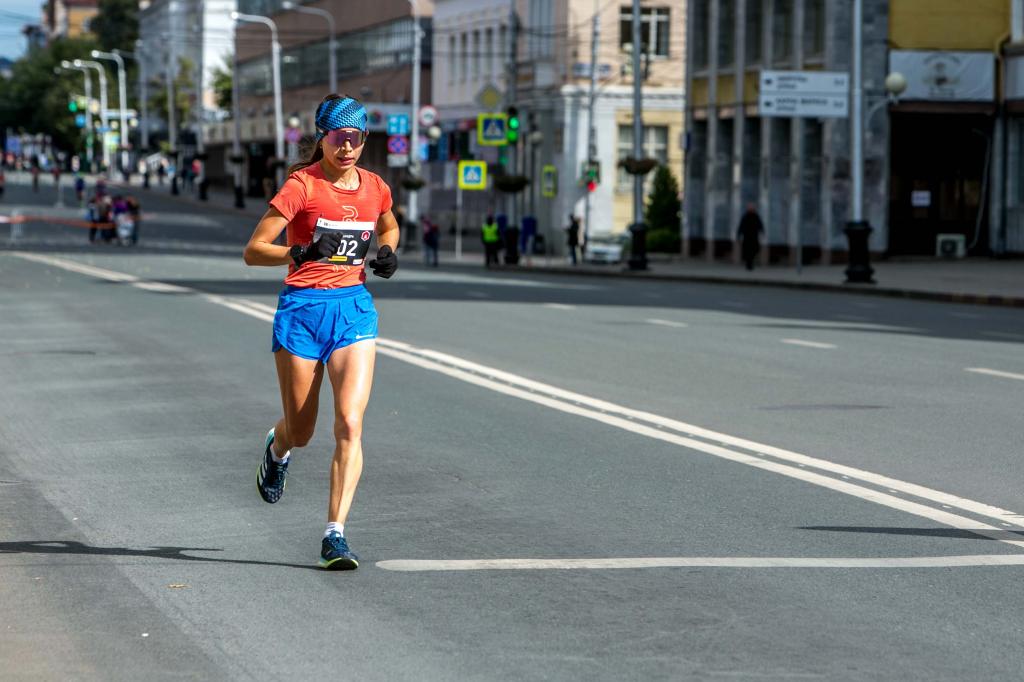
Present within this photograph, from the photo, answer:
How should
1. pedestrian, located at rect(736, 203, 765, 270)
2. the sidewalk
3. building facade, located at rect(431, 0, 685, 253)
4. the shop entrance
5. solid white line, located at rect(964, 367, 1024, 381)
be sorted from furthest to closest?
1. building facade, located at rect(431, 0, 685, 253)
2. the shop entrance
3. pedestrian, located at rect(736, 203, 765, 270)
4. the sidewalk
5. solid white line, located at rect(964, 367, 1024, 381)

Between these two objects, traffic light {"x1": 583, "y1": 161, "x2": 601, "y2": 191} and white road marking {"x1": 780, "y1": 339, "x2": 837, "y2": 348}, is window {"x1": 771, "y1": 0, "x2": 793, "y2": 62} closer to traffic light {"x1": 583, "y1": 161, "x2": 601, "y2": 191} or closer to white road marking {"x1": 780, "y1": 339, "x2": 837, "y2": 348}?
traffic light {"x1": 583, "y1": 161, "x2": 601, "y2": 191}

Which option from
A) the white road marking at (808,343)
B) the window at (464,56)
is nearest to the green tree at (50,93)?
the window at (464,56)

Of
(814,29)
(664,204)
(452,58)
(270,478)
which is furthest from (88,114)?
(270,478)

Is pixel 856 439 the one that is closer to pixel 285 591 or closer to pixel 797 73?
pixel 285 591

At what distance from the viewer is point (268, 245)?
8.30 metres

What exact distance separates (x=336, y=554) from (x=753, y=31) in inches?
2002

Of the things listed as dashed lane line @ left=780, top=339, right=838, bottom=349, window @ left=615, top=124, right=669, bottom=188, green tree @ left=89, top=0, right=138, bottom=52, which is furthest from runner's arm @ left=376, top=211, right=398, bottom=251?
green tree @ left=89, top=0, right=138, bottom=52

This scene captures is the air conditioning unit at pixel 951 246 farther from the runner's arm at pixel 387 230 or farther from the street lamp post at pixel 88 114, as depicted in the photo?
the street lamp post at pixel 88 114

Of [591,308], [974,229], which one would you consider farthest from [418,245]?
[591,308]

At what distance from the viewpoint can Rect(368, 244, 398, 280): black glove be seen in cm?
841

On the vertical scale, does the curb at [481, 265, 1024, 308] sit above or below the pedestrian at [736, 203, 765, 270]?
below

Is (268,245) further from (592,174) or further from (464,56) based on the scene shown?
(464,56)

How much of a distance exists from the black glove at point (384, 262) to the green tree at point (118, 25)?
183482mm

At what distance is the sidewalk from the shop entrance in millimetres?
1221
